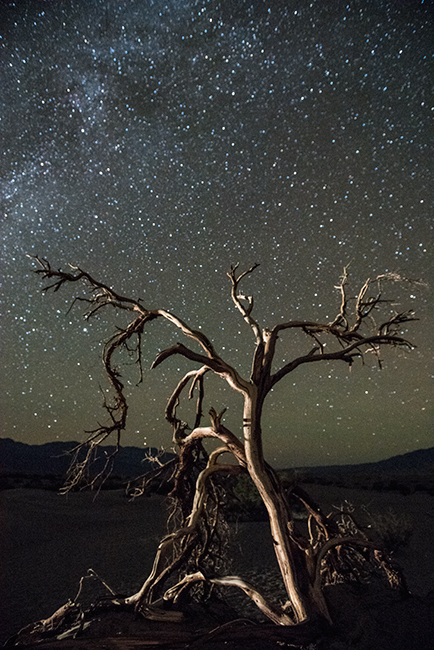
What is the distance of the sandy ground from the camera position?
8812 millimetres

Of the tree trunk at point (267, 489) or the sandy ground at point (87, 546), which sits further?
the sandy ground at point (87, 546)

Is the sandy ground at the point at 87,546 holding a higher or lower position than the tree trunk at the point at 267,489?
lower

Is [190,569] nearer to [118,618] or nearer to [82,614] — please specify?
[118,618]

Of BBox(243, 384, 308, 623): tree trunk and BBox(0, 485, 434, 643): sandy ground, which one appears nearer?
BBox(243, 384, 308, 623): tree trunk

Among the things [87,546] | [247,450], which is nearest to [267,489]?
[247,450]

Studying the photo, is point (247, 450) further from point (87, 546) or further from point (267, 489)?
point (87, 546)

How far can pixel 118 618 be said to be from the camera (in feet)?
14.6

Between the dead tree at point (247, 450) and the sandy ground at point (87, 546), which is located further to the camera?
the sandy ground at point (87, 546)

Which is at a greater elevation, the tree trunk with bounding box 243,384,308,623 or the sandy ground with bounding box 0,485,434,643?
the tree trunk with bounding box 243,384,308,623

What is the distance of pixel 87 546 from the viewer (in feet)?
44.0

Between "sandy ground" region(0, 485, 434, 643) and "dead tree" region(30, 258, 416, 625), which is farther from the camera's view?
"sandy ground" region(0, 485, 434, 643)

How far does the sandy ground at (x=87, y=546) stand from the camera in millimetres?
8812

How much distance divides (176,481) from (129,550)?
896 centimetres

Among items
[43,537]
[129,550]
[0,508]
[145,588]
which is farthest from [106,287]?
[0,508]
